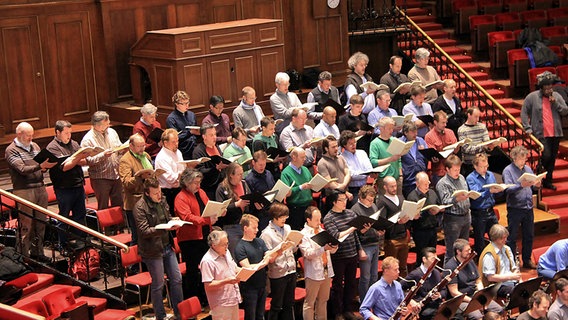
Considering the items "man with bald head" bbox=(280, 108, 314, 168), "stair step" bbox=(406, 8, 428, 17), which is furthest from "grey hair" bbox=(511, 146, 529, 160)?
"stair step" bbox=(406, 8, 428, 17)

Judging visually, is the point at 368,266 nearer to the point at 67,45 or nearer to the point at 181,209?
the point at 181,209

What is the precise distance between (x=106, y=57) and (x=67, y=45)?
1.85ft

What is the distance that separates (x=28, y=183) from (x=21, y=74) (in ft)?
9.62

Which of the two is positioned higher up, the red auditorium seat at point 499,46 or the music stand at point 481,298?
the red auditorium seat at point 499,46

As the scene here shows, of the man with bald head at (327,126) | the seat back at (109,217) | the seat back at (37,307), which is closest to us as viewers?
the seat back at (37,307)

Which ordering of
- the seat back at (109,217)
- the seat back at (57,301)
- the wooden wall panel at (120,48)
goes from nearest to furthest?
the seat back at (57,301)
the seat back at (109,217)
the wooden wall panel at (120,48)

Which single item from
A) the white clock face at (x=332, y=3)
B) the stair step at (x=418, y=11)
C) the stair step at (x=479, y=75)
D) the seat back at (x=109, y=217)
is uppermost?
the white clock face at (x=332, y=3)

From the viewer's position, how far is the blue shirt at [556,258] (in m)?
11.3

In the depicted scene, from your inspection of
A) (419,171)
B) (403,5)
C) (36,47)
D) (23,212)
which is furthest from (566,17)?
(23,212)

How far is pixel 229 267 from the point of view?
995 centimetres

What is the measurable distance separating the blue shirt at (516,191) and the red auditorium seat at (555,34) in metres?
4.81

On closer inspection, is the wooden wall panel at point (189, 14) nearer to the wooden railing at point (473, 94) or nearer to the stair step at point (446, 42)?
the wooden railing at point (473, 94)

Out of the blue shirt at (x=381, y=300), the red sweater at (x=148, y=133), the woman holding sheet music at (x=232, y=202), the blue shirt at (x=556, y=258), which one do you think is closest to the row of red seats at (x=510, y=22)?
the blue shirt at (x=556, y=258)

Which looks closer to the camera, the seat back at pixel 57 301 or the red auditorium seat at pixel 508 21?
the seat back at pixel 57 301
